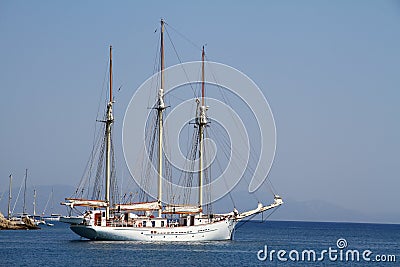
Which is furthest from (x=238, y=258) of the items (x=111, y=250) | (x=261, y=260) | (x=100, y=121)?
(x=100, y=121)

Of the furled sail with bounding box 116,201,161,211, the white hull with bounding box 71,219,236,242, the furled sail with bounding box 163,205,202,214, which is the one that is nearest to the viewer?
the white hull with bounding box 71,219,236,242

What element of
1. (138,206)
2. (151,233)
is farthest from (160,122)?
(151,233)

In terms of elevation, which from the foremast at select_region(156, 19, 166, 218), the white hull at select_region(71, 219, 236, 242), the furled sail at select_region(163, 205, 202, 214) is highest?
the foremast at select_region(156, 19, 166, 218)

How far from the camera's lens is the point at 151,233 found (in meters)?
96.3

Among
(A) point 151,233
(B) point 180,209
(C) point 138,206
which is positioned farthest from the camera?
(B) point 180,209

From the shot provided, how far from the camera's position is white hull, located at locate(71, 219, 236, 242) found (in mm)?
95875

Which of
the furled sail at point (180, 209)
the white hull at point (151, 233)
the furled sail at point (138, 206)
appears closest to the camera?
the white hull at point (151, 233)

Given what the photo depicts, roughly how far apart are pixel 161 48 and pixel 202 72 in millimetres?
7346

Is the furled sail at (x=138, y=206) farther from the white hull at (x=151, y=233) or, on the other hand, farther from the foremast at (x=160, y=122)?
the white hull at (x=151, y=233)

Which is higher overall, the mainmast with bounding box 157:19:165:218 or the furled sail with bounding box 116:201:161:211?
the mainmast with bounding box 157:19:165:218

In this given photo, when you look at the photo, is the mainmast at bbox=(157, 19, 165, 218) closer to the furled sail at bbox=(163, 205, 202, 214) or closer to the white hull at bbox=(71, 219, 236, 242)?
the furled sail at bbox=(163, 205, 202, 214)

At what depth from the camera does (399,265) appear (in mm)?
82312

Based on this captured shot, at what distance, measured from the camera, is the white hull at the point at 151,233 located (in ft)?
315

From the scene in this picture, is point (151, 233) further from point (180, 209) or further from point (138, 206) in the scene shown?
point (180, 209)
